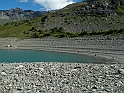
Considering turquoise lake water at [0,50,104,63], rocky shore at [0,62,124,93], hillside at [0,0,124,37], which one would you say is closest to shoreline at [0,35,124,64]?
turquoise lake water at [0,50,104,63]

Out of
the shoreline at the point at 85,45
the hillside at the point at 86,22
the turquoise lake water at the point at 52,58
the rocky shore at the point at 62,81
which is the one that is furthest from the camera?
the hillside at the point at 86,22

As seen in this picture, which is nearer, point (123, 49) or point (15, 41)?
point (123, 49)

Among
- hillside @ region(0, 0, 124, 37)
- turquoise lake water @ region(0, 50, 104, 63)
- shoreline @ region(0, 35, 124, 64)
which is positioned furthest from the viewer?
hillside @ region(0, 0, 124, 37)

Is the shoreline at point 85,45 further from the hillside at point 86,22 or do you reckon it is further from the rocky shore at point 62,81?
the rocky shore at point 62,81

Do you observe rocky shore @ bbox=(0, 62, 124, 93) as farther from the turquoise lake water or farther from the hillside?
the hillside

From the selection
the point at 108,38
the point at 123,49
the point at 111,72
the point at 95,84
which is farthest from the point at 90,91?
the point at 108,38

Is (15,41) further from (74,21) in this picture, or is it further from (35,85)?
(35,85)

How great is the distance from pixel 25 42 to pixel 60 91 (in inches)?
2754

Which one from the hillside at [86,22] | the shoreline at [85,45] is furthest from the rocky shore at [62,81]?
the hillside at [86,22]

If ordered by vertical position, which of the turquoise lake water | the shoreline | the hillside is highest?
the hillside

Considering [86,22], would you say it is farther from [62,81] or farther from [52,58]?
[62,81]

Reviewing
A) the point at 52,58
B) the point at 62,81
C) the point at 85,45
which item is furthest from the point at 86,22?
the point at 62,81

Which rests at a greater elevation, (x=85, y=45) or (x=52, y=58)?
(x=85, y=45)

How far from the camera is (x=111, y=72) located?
17.7 metres
